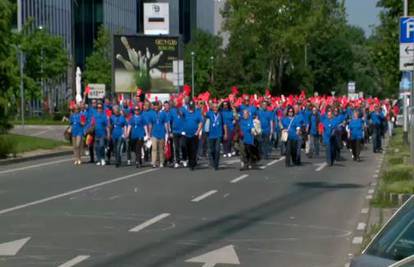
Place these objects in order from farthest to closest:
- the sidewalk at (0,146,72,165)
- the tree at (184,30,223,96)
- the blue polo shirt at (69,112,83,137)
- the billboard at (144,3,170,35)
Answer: the tree at (184,30,223,96) < the billboard at (144,3,170,35) < the sidewalk at (0,146,72,165) < the blue polo shirt at (69,112,83,137)

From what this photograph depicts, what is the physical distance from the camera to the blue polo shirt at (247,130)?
24938 millimetres

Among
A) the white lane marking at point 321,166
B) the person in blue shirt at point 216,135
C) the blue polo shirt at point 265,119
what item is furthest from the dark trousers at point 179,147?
the blue polo shirt at point 265,119

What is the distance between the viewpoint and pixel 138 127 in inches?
1037

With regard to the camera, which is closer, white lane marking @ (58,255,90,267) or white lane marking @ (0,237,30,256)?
white lane marking @ (58,255,90,267)

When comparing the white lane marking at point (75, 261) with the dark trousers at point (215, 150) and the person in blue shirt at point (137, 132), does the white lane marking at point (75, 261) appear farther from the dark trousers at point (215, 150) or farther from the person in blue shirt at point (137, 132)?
the person in blue shirt at point (137, 132)

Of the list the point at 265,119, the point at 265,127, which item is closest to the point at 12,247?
the point at 265,127

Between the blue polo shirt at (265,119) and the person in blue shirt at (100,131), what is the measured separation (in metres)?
5.58

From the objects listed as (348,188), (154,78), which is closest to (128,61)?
(154,78)

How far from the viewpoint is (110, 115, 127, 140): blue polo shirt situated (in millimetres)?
26500

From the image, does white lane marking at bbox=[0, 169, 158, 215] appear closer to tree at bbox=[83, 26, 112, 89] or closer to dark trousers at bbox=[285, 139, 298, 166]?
dark trousers at bbox=[285, 139, 298, 166]

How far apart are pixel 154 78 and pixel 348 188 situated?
2902 centimetres

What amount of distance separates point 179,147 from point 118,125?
2029 mm

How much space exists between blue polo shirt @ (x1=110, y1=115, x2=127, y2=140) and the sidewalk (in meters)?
3.53

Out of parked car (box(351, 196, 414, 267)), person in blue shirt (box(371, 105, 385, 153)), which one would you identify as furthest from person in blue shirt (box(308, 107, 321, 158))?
parked car (box(351, 196, 414, 267))
